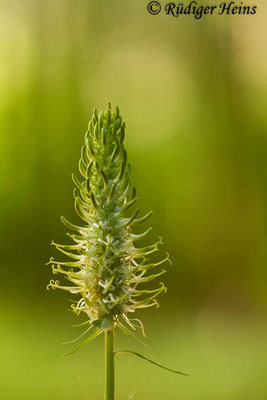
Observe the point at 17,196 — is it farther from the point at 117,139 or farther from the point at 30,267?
the point at 117,139

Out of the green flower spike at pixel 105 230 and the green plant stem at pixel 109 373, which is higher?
the green flower spike at pixel 105 230

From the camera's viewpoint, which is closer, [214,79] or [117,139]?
[117,139]

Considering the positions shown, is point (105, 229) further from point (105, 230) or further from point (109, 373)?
point (109, 373)

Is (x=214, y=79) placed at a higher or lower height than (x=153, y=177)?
higher

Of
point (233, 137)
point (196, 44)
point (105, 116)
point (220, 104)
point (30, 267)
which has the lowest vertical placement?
point (30, 267)

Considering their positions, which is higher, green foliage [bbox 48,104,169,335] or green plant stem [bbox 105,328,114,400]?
green foliage [bbox 48,104,169,335]

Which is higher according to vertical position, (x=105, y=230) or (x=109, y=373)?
(x=105, y=230)

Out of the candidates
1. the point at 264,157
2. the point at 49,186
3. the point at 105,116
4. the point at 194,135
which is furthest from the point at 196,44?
the point at 105,116

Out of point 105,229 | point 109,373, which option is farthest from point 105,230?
point 109,373

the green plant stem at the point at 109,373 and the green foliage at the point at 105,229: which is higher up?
the green foliage at the point at 105,229

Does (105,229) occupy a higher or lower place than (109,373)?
higher

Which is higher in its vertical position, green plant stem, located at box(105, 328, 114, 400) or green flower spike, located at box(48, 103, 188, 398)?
green flower spike, located at box(48, 103, 188, 398)
